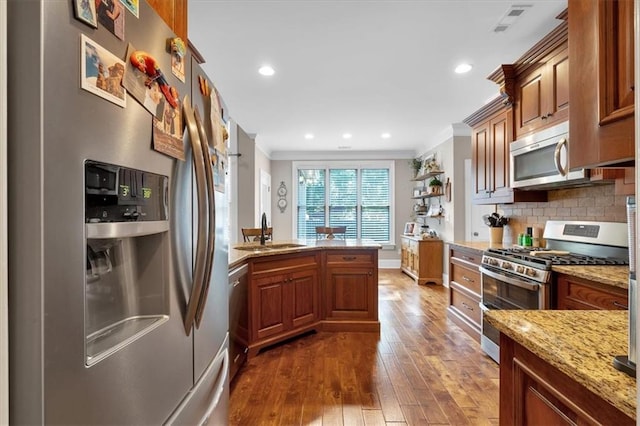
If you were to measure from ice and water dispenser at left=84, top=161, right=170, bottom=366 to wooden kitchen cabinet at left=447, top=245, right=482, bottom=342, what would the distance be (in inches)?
116

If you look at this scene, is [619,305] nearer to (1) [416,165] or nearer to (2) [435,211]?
(2) [435,211]

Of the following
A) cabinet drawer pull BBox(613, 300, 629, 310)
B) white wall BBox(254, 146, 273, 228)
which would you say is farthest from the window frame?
cabinet drawer pull BBox(613, 300, 629, 310)

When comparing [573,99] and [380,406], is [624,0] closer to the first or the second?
[573,99]

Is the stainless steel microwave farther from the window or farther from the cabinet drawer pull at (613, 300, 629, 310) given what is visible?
the window

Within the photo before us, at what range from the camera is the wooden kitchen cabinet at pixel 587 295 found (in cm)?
164

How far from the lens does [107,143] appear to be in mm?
616

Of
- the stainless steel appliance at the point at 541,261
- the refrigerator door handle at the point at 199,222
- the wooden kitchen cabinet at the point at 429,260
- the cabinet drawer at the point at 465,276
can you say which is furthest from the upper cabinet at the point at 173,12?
the wooden kitchen cabinet at the point at 429,260

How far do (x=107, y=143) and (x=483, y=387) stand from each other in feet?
8.69

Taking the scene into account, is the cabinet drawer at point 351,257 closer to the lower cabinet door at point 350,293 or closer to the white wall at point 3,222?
the lower cabinet door at point 350,293

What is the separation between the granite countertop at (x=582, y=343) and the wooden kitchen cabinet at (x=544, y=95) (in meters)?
1.97

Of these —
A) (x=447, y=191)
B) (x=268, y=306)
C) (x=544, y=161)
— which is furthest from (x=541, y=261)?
(x=447, y=191)

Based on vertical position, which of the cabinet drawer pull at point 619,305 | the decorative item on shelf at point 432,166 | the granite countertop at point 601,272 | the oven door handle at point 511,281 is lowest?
the oven door handle at point 511,281

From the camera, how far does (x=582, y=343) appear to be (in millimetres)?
816

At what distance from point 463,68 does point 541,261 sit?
200 cm
